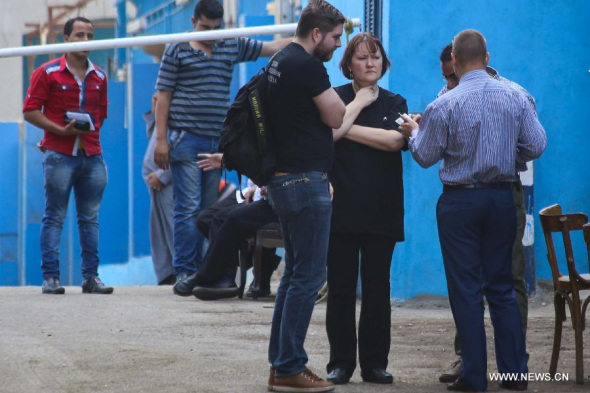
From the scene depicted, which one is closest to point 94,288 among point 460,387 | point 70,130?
point 70,130

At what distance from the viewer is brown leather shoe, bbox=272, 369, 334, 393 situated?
220 inches

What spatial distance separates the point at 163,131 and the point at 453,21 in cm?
238

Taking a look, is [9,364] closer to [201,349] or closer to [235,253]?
[201,349]

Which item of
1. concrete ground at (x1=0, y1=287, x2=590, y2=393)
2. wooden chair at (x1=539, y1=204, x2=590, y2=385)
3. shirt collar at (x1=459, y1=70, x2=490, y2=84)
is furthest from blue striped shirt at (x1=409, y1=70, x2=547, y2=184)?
concrete ground at (x1=0, y1=287, x2=590, y2=393)

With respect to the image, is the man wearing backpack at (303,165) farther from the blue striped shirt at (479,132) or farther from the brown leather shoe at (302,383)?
the blue striped shirt at (479,132)

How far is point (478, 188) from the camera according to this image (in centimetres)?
568

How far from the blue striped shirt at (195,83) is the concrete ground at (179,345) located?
138 cm

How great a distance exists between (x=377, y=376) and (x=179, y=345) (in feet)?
5.12

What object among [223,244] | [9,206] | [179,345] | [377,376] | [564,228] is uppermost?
[564,228]

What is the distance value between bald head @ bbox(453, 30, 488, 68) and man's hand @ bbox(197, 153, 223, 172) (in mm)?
3935

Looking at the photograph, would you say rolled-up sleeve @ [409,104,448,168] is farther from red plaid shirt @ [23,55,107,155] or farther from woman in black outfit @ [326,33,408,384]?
A: red plaid shirt @ [23,55,107,155]

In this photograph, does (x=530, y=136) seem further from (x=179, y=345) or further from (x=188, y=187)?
(x=188, y=187)

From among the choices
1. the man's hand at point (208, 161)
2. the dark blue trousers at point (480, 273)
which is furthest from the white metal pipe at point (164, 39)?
the dark blue trousers at point (480, 273)

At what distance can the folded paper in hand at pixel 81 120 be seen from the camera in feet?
31.1
